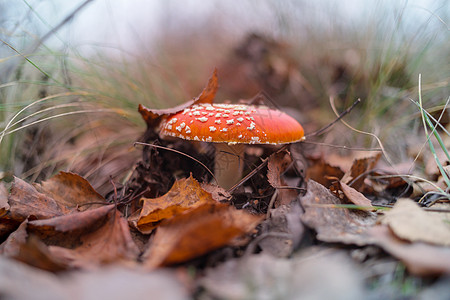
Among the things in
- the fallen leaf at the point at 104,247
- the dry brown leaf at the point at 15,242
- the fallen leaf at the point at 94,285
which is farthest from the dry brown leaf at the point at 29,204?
the fallen leaf at the point at 94,285

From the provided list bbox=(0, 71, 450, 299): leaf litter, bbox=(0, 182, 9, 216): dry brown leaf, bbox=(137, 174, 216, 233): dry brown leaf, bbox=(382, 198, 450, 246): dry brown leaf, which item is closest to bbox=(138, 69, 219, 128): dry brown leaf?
bbox=(0, 71, 450, 299): leaf litter

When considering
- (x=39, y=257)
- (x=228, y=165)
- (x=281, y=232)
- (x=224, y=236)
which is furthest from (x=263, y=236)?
(x=228, y=165)

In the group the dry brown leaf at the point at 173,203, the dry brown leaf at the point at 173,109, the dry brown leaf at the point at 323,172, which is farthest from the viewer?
the dry brown leaf at the point at 323,172

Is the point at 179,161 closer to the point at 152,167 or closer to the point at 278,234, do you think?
the point at 152,167

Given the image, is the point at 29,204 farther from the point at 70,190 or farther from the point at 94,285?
the point at 94,285

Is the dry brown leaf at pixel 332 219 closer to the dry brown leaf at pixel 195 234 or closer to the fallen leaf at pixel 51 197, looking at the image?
the dry brown leaf at pixel 195 234

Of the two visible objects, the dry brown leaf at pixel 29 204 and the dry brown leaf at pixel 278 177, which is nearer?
the dry brown leaf at pixel 29 204

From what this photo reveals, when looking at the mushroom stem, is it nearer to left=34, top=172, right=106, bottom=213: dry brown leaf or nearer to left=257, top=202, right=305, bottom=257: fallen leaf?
left=257, top=202, right=305, bottom=257: fallen leaf

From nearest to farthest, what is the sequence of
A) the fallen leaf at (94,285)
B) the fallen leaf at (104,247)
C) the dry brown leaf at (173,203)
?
the fallen leaf at (94,285), the fallen leaf at (104,247), the dry brown leaf at (173,203)
